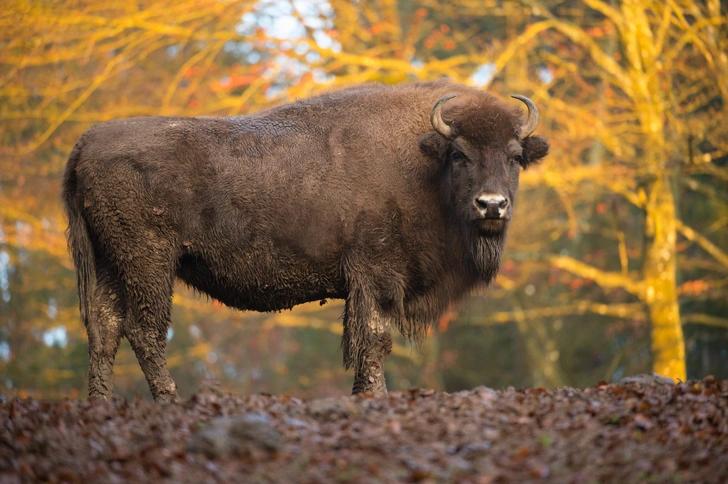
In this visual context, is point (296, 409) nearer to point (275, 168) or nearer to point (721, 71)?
point (275, 168)

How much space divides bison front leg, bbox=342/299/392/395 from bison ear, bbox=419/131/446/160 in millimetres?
1690

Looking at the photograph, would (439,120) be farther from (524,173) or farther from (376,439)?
(524,173)

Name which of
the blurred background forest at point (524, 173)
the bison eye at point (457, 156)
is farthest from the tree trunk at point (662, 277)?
the bison eye at point (457, 156)

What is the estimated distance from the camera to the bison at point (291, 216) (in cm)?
812

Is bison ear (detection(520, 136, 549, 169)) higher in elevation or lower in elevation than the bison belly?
higher

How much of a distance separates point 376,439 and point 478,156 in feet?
12.5

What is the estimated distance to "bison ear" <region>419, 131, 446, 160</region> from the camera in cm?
872

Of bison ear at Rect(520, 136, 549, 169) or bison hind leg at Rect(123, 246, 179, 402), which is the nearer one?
bison hind leg at Rect(123, 246, 179, 402)

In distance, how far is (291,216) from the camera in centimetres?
840

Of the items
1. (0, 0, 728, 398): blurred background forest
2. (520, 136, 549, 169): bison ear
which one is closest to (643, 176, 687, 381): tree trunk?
(0, 0, 728, 398): blurred background forest

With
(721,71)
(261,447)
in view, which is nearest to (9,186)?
(721,71)

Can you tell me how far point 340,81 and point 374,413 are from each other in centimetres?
1031

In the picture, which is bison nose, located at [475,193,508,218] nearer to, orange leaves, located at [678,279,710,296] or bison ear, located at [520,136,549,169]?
bison ear, located at [520,136,549,169]

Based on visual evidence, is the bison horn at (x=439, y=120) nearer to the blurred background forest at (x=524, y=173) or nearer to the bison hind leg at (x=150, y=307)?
the blurred background forest at (x=524, y=173)
